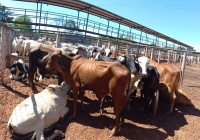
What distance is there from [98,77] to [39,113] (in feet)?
4.72

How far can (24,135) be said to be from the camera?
4.51 metres

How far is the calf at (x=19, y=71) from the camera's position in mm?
7459

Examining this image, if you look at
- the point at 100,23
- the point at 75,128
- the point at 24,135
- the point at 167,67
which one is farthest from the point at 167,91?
the point at 100,23

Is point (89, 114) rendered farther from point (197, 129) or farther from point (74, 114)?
point (197, 129)

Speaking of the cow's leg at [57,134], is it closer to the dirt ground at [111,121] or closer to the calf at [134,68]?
the dirt ground at [111,121]

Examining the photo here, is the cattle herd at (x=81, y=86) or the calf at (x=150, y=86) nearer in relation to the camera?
the cattle herd at (x=81, y=86)

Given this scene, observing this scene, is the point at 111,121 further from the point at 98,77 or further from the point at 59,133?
the point at 59,133

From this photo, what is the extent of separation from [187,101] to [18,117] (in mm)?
4887

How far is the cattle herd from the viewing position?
4.61 metres

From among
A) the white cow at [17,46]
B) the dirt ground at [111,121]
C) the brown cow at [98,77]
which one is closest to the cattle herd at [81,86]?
the brown cow at [98,77]

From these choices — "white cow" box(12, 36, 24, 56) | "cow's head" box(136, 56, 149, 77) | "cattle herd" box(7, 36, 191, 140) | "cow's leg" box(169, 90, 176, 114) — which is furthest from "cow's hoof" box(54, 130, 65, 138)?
"white cow" box(12, 36, 24, 56)

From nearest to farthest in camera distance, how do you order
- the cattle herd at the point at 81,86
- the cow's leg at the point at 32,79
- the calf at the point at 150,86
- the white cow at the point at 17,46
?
the cattle herd at the point at 81,86
the calf at the point at 150,86
the cow's leg at the point at 32,79
the white cow at the point at 17,46

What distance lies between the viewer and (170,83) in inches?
269

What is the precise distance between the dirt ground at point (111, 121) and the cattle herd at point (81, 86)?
19 centimetres
